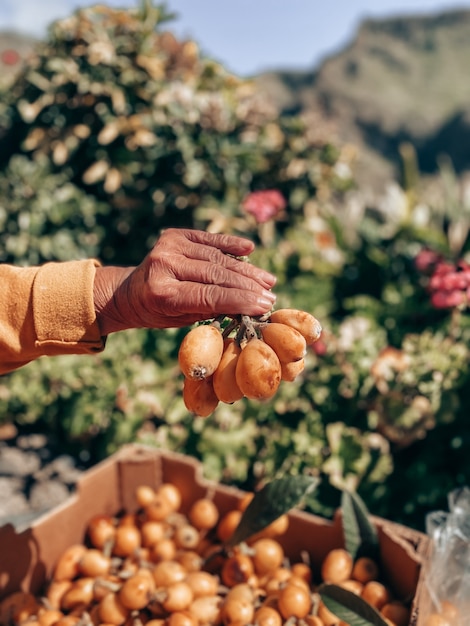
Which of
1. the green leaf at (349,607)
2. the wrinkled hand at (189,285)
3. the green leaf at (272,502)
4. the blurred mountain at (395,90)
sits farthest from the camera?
the blurred mountain at (395,90)

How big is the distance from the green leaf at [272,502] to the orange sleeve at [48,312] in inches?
28.5

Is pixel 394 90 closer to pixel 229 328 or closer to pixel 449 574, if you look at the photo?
pixel 449 574

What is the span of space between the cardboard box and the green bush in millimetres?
230

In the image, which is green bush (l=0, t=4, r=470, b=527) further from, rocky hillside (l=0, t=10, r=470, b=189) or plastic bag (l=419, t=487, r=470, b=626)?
rocky hillside (l=0, t=10, r=470, b=189)

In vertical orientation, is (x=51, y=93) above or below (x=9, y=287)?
above

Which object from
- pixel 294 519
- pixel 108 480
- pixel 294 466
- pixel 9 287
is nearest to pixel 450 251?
pixel 294 466

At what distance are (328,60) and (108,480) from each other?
24.8 m

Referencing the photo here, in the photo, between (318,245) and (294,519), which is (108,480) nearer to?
(294,519)

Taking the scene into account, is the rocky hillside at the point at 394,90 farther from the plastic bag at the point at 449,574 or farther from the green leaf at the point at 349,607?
the green leaf at the point at 349,607

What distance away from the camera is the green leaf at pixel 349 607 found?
4.05 ft

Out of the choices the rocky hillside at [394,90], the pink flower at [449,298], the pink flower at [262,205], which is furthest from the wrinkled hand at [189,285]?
the rocky hillside at [394,90]

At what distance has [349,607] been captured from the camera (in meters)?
1.29

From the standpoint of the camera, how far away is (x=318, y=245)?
4078 millimetres

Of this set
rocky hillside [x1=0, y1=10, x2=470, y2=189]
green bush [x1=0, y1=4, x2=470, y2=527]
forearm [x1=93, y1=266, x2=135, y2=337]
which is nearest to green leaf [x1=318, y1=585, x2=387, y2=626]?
green bush [x1=0, y1=4, x2=470, y2=527]
